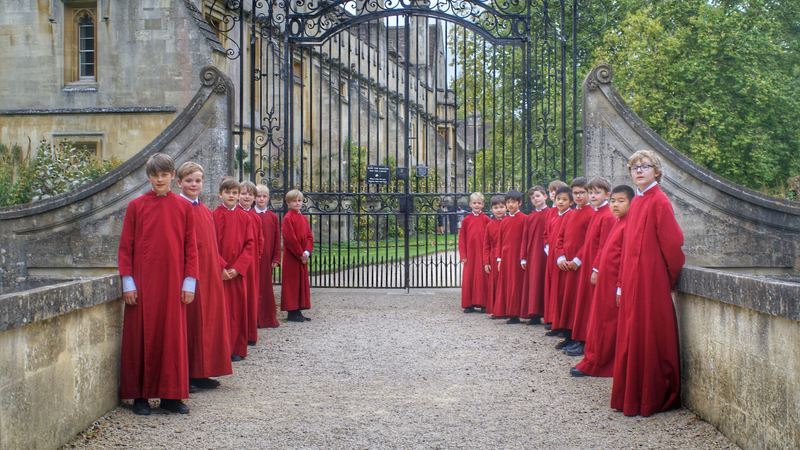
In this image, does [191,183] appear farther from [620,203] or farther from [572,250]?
[572,250]

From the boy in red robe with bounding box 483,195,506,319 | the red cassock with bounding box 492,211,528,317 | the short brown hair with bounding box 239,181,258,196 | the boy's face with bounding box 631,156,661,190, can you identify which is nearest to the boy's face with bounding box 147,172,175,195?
the short brown hair with bounding box 239,181,258,196

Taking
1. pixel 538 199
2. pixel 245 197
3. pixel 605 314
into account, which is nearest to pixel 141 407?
pixel 245 197

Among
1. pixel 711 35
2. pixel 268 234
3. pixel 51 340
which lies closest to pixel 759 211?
pixel 268 234

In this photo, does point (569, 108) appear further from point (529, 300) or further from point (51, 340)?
point (51, 340)

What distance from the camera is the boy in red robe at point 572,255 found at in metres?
7.64

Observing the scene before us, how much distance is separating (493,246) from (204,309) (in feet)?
17.9

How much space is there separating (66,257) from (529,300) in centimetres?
631

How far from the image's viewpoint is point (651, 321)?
5008 millimetres

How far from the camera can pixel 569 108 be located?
24156mm

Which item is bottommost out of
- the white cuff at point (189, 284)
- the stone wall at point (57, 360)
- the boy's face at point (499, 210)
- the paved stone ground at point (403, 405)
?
the paved stone ground at point (403, 405)

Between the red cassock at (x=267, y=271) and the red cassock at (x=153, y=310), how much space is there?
3795 millimetres

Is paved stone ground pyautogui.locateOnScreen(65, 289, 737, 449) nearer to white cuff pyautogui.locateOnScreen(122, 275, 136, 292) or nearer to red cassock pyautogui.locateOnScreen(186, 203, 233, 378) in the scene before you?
red cassock pyautogui.locateOnScreen(186, 203, 233, 378)

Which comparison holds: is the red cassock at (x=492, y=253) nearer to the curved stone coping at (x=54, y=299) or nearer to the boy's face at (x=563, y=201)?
the boy's face at (x=563, y=201)

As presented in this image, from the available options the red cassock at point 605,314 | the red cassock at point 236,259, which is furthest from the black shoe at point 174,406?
the red cassock at point 605,314
